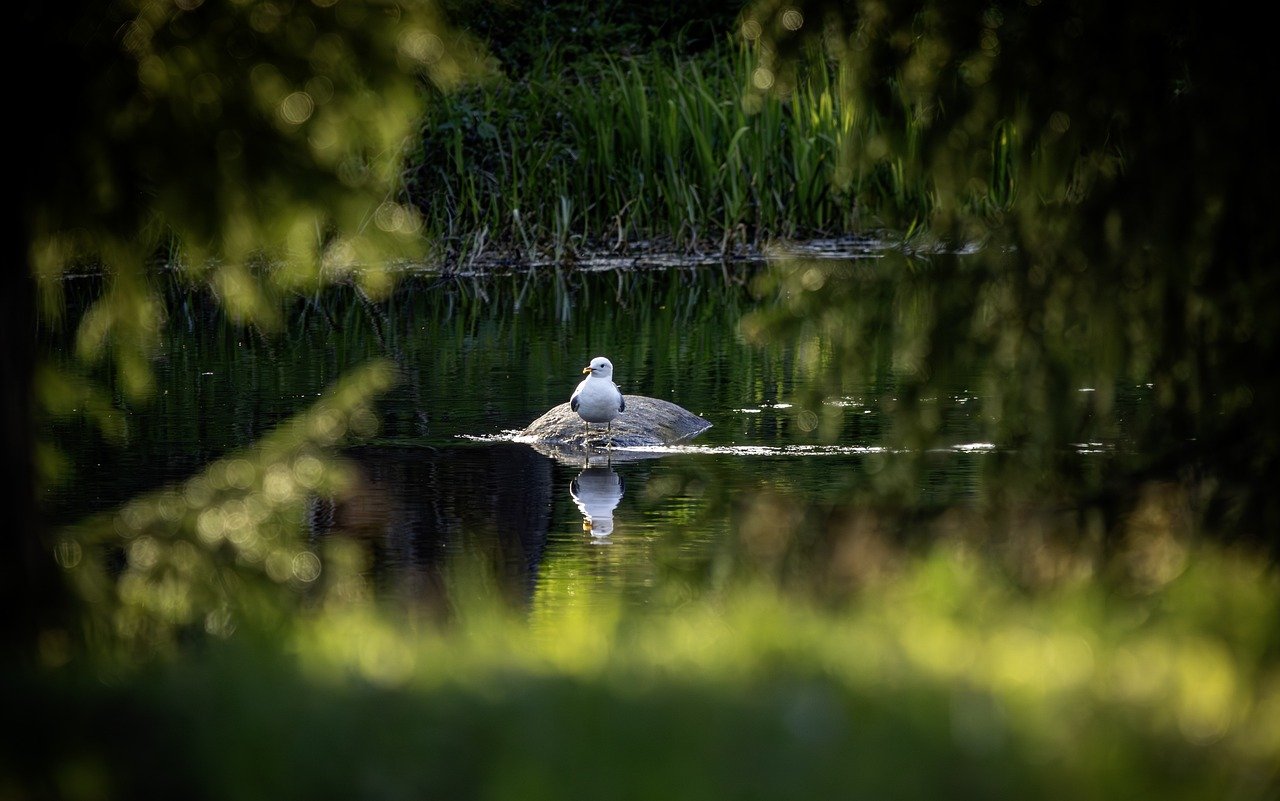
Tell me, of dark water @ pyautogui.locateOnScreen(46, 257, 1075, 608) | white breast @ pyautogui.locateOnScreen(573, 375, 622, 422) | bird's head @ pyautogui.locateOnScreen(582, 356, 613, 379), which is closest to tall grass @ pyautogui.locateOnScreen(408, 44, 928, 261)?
dark water @ pyautogui.locateOnScreen(46, 257, 1075, 608)

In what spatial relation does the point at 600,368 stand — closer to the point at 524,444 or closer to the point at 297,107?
the point at 524,444

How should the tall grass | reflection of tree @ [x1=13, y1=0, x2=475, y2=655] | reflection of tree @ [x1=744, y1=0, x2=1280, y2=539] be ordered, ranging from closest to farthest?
reflection of tree @ [x1=13, y1=0, x2=475, y2=655], reflection of tree @ [x1=744, y1=0, x2=1280, y2=539], the tall grass

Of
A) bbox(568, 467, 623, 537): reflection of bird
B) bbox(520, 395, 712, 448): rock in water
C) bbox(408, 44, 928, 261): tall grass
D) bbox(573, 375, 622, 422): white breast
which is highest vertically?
bbox(408, 44, 928, 261): tall grass

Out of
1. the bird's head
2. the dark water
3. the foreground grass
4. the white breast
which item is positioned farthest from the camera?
the bird's head

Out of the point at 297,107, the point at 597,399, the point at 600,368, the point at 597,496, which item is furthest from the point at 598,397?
the point at 297,107

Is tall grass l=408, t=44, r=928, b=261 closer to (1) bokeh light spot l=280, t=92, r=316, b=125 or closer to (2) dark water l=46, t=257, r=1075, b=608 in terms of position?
(2) dark water l=46, t=257, r=1075, b=608

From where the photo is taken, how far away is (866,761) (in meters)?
2.50

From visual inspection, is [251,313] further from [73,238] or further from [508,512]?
[508,512]

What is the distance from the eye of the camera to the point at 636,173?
792 inches

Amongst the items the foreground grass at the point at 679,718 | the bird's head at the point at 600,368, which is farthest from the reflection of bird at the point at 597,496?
the foreground grass at the point at 679,718

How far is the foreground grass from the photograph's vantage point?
2.48m

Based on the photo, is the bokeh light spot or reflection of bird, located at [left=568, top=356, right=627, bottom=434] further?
reflection of bird, located at [left=568, top=356, right=627, bottom=434]

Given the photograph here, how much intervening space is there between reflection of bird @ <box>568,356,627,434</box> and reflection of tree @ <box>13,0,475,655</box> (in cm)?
580

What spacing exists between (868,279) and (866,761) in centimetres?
269
